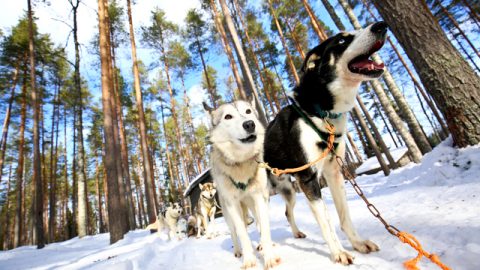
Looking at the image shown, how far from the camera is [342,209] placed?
7.86 feet

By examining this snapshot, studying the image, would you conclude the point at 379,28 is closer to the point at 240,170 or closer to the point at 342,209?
the point at 342,209

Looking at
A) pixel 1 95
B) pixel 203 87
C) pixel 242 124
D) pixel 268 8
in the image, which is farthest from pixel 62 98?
pixel 242 124

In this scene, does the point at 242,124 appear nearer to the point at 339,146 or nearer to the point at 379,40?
the point at 339,146

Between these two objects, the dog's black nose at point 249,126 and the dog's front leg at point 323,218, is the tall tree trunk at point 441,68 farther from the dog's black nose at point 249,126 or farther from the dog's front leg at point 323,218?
the dog's black nose at point 249,126

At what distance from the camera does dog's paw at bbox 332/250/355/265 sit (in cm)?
192

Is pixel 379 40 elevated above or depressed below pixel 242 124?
above

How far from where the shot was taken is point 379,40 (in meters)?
2.07

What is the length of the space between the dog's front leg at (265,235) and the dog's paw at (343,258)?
0.60 meters

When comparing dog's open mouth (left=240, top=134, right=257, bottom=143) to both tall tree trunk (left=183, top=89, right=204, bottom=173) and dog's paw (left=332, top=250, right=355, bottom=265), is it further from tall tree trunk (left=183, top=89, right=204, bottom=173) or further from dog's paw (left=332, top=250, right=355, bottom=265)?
tall tree trunk (left=183, top=89, right=204, bottom=173)

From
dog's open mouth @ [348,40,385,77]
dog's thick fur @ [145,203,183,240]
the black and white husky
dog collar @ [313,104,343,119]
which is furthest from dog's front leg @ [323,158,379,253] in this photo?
dog's thick fur @ [145,203,183,240]

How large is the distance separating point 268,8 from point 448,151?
15.4m

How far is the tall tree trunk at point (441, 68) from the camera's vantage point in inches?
131

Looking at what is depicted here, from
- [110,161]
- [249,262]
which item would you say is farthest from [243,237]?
[110,161]

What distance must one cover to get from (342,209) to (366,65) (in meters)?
1.39
